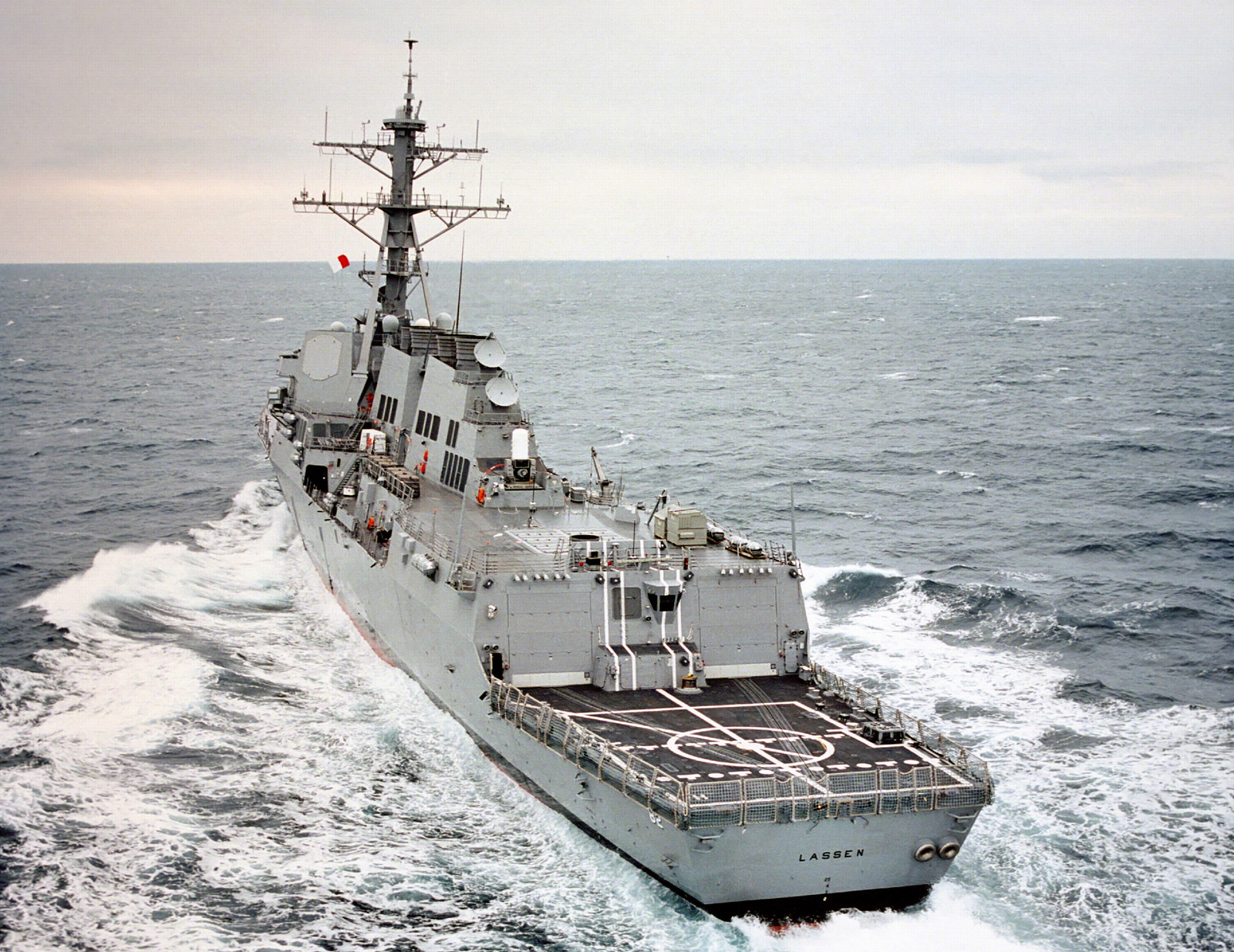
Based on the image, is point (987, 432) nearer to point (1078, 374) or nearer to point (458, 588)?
point (1078, 374)

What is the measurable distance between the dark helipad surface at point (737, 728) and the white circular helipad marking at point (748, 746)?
0.01 m

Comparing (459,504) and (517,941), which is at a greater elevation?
(459,504)

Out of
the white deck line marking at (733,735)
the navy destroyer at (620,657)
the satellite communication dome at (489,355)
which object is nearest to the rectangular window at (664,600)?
the navy destroyer at (620,657)

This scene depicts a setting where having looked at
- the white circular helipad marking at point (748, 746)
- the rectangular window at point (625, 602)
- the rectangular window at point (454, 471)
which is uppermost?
the rectangular window at point (454, 471)

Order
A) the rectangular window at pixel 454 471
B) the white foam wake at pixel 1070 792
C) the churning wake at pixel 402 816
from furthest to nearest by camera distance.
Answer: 1. the rectangular window at pixel 454 471
2. the white foam wake at pixel 1070 792
3. the churning wake at pixel 402 816

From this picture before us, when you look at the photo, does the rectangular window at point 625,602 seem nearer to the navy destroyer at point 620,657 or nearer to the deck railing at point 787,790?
the navy destroyer at point 620,657

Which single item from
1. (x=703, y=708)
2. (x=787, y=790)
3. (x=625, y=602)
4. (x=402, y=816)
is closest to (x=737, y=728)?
(x=703, y=708)

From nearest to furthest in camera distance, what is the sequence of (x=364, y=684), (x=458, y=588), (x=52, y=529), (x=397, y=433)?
(x=458, y=588) < (x=364, y=684) < (x=397, y=433) < (x=52, y=529)

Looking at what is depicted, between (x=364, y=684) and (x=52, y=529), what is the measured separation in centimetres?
1885

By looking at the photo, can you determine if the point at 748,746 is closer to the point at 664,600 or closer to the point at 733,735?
the point at 733,735

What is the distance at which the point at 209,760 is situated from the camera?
23.2m

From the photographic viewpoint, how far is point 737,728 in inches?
803

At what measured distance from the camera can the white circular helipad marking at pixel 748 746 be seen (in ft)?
62.3

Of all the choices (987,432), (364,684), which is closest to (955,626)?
(364,684)
